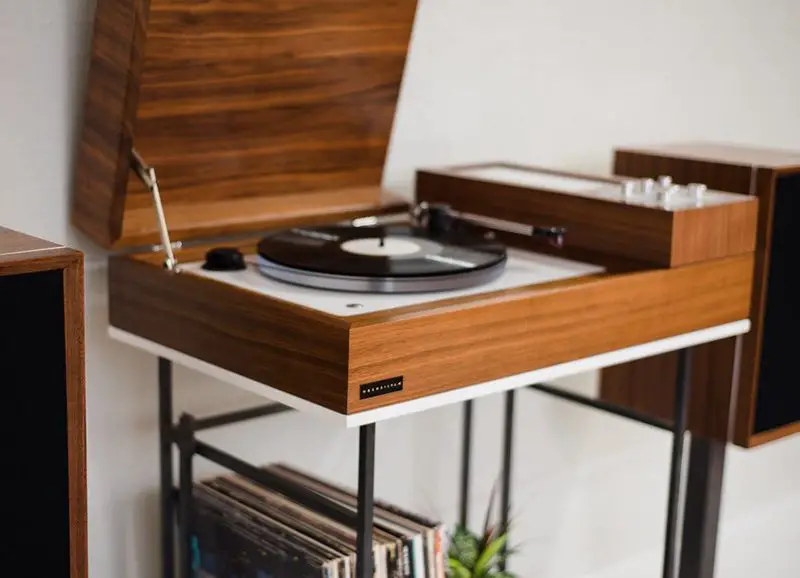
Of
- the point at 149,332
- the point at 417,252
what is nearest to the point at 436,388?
the point at 417,252

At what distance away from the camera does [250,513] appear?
1.62m

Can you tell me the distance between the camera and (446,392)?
4.38 ft

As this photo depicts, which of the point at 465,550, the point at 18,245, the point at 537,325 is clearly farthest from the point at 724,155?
the point at 18,245

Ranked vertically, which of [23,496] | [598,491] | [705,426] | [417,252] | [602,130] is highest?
[602,130]

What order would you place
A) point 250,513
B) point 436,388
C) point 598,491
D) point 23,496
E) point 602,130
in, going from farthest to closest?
1. point 598,491
2. point 602,130
3. point 250,513
4. point 436,388
5. point 23,496

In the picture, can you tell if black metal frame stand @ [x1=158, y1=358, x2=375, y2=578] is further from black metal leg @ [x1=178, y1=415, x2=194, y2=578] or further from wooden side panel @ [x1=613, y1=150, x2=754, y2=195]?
wooden side panel @ [x1=613, y1=150, x2=754, y2=195]

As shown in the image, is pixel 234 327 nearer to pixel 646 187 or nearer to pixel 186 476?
pixel 186 476

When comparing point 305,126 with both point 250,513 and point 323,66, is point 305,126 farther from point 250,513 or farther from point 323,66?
point 250,513

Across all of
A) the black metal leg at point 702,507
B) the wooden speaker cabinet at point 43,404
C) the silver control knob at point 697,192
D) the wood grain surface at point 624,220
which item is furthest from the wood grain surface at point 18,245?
the black metal leg at point 702,507

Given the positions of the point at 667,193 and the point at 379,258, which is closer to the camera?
the point at 379,258

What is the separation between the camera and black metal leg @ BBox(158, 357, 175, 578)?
5.38ft

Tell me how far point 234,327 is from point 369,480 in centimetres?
24

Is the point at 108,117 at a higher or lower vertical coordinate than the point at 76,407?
higher

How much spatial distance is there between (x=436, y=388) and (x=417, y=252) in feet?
0.90
